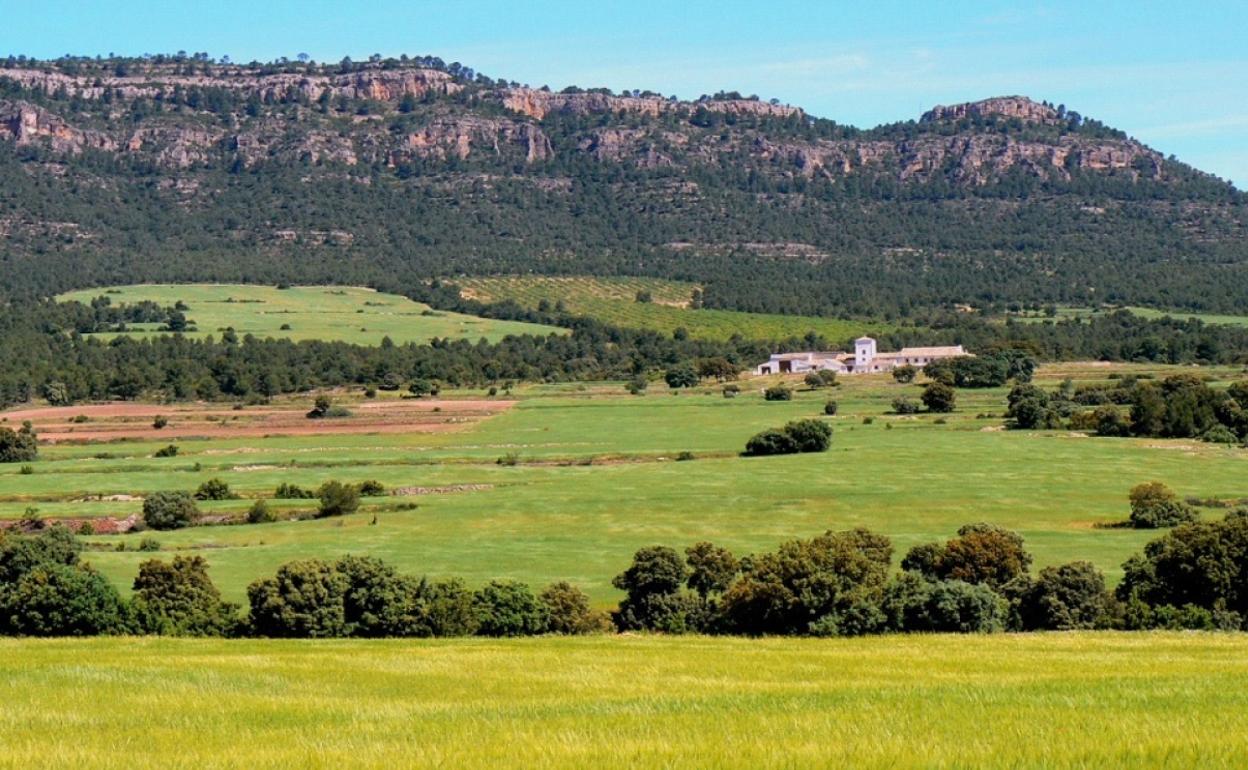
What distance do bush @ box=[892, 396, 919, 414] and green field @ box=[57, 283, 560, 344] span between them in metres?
65.1

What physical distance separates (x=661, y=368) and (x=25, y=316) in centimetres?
6829

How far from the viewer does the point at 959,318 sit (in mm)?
187625

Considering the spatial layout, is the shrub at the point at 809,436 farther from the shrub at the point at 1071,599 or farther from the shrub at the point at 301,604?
the shrub at the point at 301,604

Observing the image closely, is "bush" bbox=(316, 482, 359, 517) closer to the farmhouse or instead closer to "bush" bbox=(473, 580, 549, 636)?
"bush" bbox=(473, 580, 549, 636)

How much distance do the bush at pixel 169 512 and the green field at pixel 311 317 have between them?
3793 inches

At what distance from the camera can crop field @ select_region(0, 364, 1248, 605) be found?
56812 millimetres

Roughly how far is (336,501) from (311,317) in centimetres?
11443

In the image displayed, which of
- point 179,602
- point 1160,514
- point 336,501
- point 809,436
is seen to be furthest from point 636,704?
point 809,436

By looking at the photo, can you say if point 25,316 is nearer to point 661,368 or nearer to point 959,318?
point 661,368

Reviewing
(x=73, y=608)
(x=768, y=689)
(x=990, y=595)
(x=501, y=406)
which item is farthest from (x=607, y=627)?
(x=501, y=406)

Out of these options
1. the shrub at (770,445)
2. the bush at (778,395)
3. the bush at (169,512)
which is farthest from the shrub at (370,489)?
the bush at (778,395)

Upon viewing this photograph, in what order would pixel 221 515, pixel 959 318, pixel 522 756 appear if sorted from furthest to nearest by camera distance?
pixel 959 318 < pixel 221 515 < pixel 522 756

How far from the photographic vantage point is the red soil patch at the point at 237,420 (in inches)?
4023

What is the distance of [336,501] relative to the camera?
6656cm
